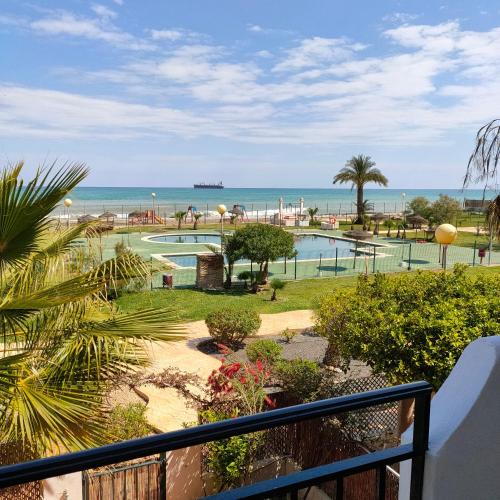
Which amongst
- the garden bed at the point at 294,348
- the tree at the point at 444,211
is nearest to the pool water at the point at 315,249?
the tree at the point at 444,211

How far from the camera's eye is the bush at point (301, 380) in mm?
7570

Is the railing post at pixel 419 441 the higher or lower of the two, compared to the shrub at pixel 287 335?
higher

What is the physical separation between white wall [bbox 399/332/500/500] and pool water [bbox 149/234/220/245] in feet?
107

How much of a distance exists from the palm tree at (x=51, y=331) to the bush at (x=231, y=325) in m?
7.46

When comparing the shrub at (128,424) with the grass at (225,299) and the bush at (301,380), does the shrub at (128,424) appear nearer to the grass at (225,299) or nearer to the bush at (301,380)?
the bush at (301,380)

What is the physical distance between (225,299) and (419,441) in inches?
643

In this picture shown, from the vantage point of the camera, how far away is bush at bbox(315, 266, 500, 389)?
6.14m

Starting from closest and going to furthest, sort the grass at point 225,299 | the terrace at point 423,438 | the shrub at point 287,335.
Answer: the terrace at point 423,438 → the shrub at point 287,335 → the grass at point 225,299

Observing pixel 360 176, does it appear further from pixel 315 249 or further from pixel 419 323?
pixel 419 323

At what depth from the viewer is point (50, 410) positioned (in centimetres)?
386

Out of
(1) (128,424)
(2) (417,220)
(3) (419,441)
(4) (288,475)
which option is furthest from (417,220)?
(4) (288,475)

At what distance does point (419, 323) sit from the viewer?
636 cm

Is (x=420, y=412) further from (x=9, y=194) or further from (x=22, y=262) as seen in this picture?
(x=22, y=262)

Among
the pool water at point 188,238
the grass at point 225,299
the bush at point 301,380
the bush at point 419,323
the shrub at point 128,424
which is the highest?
the bush at point 419,323
